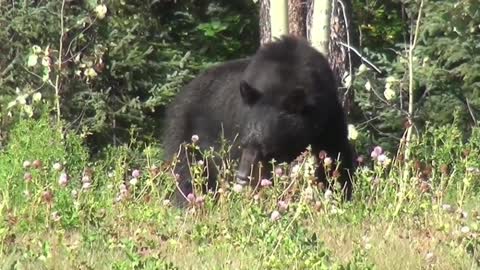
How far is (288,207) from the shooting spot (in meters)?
5.96

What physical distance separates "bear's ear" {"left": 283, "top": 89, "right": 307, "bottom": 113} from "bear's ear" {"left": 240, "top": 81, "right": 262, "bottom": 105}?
0.23m

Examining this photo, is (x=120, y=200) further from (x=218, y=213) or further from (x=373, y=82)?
(x=373, y=82)

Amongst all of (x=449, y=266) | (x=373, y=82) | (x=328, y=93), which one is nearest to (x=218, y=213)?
(x=449, y=266)

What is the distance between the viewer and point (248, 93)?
343 inches

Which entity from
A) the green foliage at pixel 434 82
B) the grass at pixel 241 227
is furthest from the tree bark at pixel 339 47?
the grass at pixel 241 227

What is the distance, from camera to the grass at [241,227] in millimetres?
5363

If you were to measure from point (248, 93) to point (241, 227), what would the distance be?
114 inches

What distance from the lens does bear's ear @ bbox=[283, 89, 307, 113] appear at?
860 centimetres

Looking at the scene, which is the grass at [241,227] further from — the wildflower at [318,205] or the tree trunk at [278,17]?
the tree trunk at [278,17]

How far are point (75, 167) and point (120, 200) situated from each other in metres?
2.44

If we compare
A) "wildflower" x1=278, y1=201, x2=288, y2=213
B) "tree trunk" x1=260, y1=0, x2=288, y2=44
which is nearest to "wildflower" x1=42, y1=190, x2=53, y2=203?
"wildflower" x1=278, y1=201, x2=288, y2=213

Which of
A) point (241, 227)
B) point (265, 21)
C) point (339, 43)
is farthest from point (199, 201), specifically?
point (265, 21)

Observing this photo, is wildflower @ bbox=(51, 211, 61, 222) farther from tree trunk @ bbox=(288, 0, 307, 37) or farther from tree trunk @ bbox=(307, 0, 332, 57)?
tree trunk @ bbox=(288, 0, 307, 37)

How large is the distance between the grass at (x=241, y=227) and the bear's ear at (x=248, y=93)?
1.13 metres
